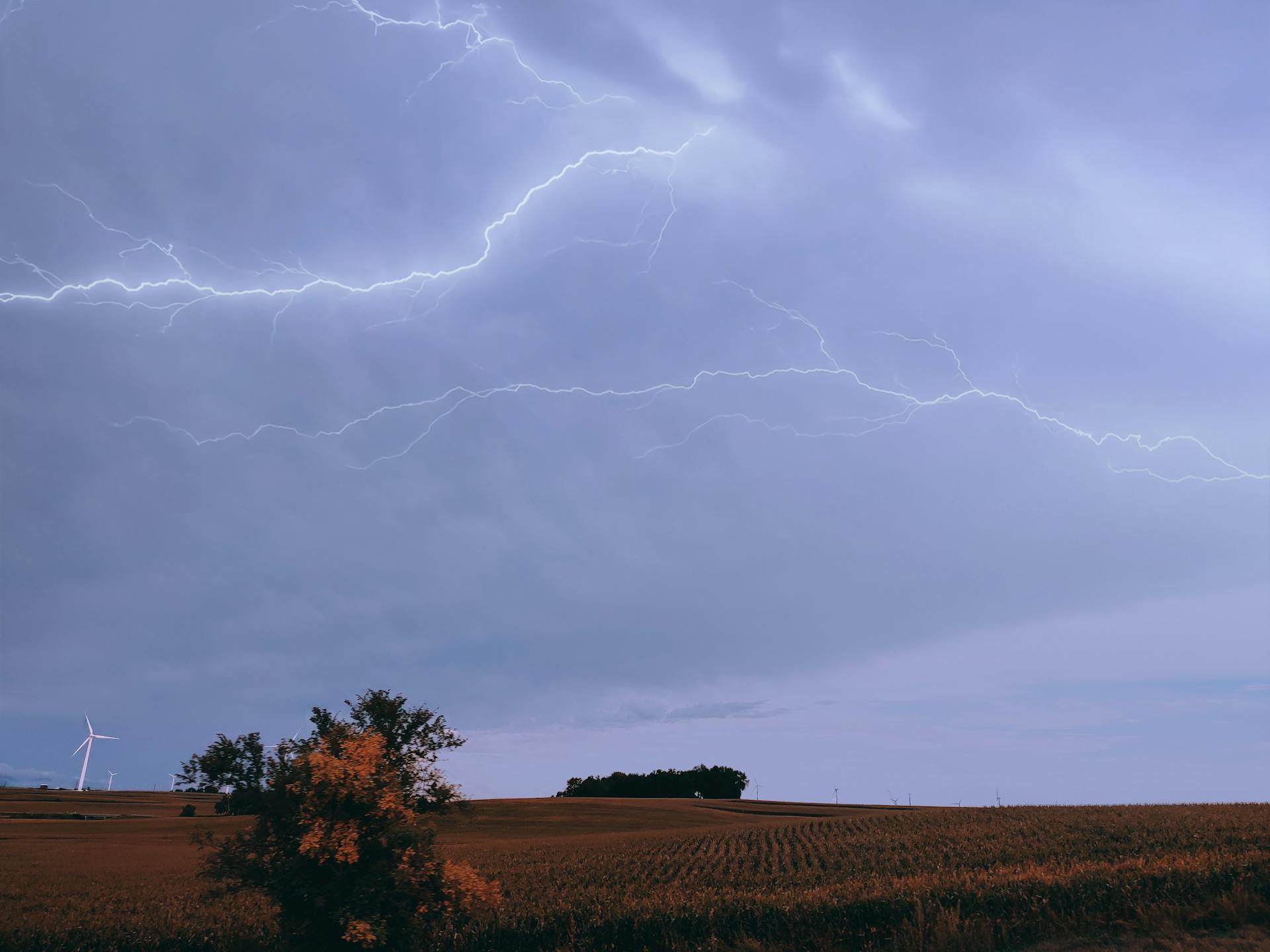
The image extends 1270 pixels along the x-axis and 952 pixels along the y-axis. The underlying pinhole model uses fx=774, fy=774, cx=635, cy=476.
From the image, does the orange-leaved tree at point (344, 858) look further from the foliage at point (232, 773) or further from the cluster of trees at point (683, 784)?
the cluster of trees at point (683, 784)

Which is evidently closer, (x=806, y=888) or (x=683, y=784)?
(x=806, y=888)

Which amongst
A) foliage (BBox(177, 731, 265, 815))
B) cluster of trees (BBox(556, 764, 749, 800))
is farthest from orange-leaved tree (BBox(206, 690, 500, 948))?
cluster of trees (BBox(556, 764, 749, 800))

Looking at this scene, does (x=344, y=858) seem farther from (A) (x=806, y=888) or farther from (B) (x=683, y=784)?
(B) (x=683, y=784)

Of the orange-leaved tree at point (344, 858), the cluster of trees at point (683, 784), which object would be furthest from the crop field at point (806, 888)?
the cluster of trees at point (683, 784)

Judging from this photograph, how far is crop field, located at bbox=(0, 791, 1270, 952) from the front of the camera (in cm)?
1595

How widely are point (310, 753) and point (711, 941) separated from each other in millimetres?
9523

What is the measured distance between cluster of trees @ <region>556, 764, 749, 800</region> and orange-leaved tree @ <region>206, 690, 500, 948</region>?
109788mm

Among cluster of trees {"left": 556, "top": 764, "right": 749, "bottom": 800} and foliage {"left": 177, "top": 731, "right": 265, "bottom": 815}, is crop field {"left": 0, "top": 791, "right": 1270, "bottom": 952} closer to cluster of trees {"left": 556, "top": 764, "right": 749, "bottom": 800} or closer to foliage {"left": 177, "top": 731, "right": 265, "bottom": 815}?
foliage {"left": 177, "top": 731, "right": 265, "bottom": 815}

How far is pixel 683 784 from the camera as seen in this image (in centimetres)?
12062

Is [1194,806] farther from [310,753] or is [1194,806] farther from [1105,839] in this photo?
[310,753]

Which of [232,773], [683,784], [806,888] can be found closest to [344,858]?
[232,773]

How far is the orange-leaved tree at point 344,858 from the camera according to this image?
15.2m

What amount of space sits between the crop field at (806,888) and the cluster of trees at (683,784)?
74.9m

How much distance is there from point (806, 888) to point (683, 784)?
345ft
